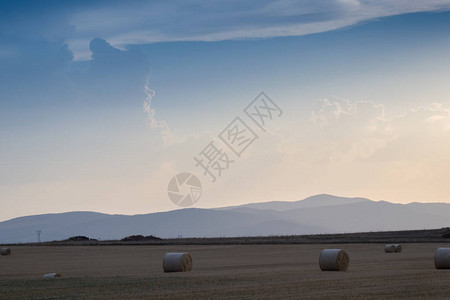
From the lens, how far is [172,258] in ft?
124

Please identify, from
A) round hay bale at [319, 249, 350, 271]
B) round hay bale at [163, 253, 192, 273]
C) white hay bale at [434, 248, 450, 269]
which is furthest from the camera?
round hay bale at [163, 253, 192, 273]

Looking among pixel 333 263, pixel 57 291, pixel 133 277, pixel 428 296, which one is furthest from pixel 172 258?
pixel 428 296

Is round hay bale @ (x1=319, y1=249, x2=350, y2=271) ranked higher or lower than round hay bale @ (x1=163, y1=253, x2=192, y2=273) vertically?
lower

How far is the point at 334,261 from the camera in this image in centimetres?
3528

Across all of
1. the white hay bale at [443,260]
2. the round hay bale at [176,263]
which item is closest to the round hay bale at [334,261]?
the white hay bale at [443,260]

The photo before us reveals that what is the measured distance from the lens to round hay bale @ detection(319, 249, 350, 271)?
116ft

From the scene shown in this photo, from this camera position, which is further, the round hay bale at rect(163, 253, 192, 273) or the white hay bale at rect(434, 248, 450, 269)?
the round hay bale at rect(163, 253, 192, 273)

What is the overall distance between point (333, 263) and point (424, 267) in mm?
4259

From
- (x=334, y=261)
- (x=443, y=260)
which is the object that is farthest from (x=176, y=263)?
(x=443, y=260)

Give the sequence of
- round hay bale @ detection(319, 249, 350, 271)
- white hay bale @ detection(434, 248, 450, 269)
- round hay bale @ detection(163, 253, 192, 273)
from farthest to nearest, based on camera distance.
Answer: round hay bale @ detection(163, 253, 192, 273) → round hay bale @ detection(319, 249, 350, 271) → white hay bale @ detection(434, 248, 450, 269)

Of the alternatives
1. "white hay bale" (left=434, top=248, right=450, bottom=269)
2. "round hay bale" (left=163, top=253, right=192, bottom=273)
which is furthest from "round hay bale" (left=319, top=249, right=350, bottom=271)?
"round hay bale" (left=163, top=253, right=192, bottom=273)

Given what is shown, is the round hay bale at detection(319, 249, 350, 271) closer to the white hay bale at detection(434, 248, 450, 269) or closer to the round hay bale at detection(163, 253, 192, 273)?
the white hay bale at detection(434, 248, 450, 269)

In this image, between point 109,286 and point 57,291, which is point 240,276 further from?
point 57,291

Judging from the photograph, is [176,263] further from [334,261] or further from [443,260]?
[443,260]
